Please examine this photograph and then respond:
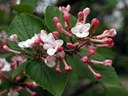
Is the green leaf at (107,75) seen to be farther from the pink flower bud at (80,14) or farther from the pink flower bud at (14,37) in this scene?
the pink flower bud at (14,37)

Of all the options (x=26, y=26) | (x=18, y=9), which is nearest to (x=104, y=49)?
(x=18, y=9)

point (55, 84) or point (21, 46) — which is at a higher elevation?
point (21, 46)

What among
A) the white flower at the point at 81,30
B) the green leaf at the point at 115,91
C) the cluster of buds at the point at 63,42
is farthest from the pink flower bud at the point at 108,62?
the green leaf at the point at 115,91

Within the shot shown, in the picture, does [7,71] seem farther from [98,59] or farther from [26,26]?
[98,59]

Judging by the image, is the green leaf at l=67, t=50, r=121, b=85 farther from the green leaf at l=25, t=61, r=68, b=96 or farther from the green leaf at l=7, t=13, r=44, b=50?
the green leaf at l=7, t=13, r=44, b=50

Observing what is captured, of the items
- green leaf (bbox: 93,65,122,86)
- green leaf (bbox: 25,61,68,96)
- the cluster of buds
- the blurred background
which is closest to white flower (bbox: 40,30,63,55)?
the cluster of buds
